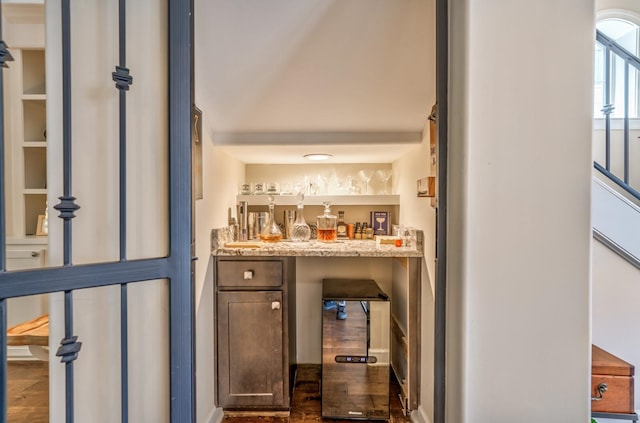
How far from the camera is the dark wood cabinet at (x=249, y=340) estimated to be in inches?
68.8

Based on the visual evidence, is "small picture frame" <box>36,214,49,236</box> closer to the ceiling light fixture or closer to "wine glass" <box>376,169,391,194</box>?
the ceiling light fixture

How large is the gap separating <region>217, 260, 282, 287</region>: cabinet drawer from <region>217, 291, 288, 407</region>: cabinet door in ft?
0.20

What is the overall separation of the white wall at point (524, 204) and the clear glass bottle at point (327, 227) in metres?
1.45

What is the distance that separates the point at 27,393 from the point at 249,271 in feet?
6.06

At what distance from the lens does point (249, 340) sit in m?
1.75

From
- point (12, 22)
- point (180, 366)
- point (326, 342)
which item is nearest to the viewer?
point (180, 366)

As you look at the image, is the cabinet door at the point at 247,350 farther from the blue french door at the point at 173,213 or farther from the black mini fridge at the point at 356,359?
the blue french door at the point at 173,213

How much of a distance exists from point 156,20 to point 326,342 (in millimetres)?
1780

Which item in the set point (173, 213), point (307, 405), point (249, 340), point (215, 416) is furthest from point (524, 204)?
point (215, 416)

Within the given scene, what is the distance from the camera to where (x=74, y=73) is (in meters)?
0.83

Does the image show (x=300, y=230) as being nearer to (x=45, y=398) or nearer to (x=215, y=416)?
(x=215, y=416)

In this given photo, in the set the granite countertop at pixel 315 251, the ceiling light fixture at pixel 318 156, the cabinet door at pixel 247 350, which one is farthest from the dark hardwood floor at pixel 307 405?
the ceiling light fixture at pixel 318 156

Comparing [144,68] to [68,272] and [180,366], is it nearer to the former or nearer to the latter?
[68,272]

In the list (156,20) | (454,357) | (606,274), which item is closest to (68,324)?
(156,20)
